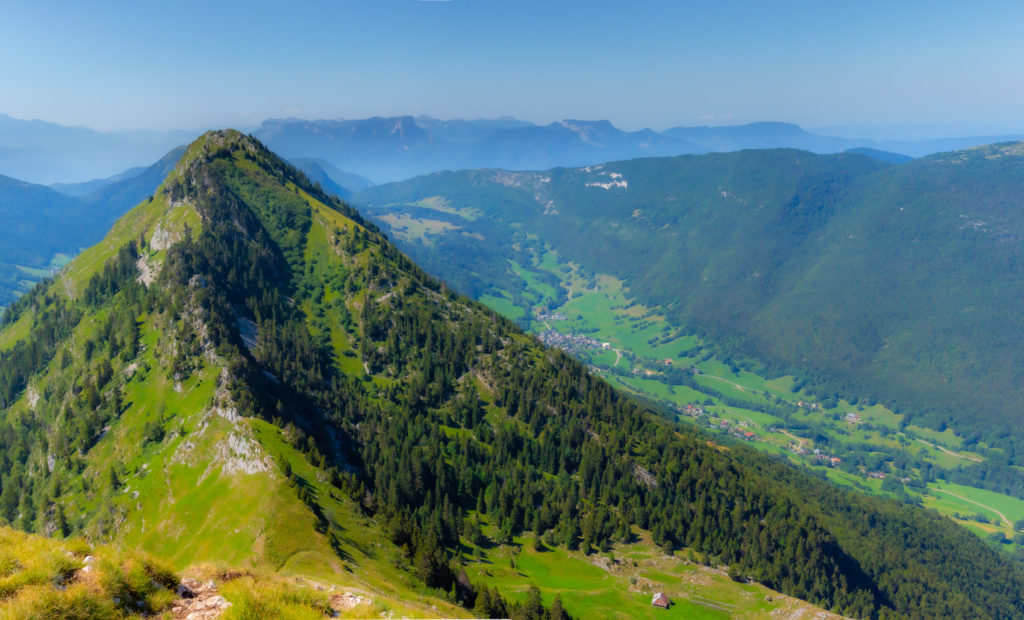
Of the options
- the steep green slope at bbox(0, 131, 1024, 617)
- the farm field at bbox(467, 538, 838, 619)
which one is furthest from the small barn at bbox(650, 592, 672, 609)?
the steep green slope at bbox(0, 131, 1024, 617)

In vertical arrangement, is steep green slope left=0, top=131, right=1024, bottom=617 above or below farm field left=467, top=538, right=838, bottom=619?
above

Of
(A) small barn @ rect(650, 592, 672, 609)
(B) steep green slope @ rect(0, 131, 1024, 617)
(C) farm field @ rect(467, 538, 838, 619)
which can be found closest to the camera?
(B) steep green slope @ rect(0, 131, 1024, 617)

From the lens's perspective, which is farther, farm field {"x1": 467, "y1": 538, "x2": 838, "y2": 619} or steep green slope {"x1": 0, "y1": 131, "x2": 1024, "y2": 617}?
farm field {"x1": 467, "y1": 538, "x2": 838, "y2": 619}

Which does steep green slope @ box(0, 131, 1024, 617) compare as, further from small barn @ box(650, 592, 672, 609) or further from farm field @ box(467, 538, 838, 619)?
small barn @ box(650, 592, 672, 609)

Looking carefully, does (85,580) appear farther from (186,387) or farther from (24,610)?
(186,387)

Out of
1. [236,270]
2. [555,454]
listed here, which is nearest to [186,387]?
[236,270]
